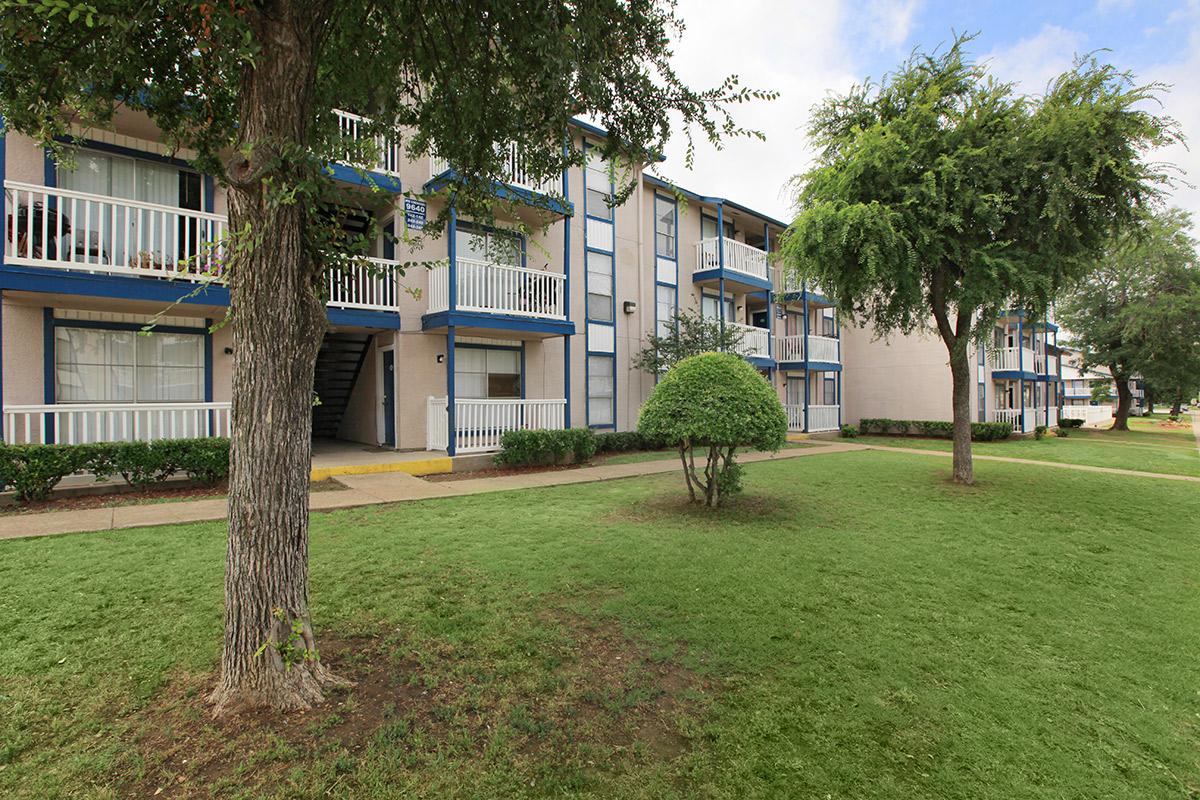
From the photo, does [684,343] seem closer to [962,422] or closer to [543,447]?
[543,447]

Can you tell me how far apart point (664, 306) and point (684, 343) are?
98.1 inches

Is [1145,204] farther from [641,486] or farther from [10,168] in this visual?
[10,168]

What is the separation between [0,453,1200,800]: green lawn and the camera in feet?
8.23

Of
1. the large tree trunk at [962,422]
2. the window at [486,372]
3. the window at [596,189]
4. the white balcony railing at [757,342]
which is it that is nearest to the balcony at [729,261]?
the white balcony railing at [757,342]

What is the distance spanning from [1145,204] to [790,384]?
50.1ft

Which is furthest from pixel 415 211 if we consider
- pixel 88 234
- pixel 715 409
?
pixel 715 409

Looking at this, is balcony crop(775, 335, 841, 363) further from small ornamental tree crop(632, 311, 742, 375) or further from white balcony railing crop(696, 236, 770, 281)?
small ornamental tree crop(632, 311, 742, 375)

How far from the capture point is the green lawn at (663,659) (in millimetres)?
2510

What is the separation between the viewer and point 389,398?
1340 centimetres

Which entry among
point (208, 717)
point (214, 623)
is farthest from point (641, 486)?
point (208, 717)

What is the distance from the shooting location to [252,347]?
→ 2.85 meters

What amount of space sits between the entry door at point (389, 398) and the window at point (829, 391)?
19.0 metres

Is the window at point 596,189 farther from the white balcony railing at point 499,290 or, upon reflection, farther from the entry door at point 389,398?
the entry door at point 389,398

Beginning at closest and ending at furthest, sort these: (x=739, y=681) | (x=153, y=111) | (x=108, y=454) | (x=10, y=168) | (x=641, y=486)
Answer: (x=739, y=681) → (x=153, y=111) → (x=108, y=454) → (x=10, y=168) → (x=641, y=486)
